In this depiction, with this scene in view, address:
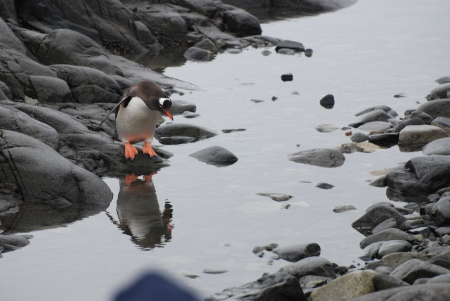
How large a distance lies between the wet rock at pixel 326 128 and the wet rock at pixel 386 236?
452 centimetres

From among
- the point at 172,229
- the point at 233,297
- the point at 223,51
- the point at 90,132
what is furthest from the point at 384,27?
the point at 233,297

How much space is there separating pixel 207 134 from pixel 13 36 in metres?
5.15

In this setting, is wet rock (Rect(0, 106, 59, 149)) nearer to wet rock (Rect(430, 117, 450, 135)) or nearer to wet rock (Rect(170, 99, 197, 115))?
wet rock (Rect(170, 99, 197, 115))

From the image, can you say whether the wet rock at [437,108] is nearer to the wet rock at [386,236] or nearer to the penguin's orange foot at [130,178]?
the penguin's orange foot at [130,178]

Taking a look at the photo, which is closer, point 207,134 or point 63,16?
point 207,134

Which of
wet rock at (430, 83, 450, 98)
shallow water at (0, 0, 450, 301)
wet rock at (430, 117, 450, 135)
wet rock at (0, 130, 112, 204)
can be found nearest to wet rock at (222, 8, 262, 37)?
shallow water at (0, 0, 450, 301)

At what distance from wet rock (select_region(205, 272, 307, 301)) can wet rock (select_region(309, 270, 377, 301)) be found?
13 cm

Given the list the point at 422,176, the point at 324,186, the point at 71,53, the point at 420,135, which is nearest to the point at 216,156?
the point at 324,186

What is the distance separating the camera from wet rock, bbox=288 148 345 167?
9.40 metres

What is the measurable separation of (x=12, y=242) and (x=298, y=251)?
2.53 meters

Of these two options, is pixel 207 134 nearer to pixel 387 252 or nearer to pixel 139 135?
pixel 139 135

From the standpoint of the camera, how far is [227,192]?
8.37 metres

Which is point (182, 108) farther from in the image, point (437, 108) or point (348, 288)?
point (348, 288)

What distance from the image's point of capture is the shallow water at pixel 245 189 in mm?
6148
